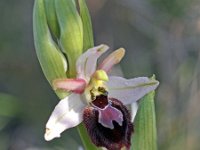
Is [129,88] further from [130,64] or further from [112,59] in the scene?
[130,64]

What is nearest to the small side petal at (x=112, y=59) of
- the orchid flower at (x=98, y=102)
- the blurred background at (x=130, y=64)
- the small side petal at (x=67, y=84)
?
the orchid flower at (x=98, y=102)

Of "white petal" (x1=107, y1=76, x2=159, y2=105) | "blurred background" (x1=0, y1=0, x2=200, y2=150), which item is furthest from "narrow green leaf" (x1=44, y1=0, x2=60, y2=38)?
"blurred background" (x1=0, y1=0, x2=200, y2=150)

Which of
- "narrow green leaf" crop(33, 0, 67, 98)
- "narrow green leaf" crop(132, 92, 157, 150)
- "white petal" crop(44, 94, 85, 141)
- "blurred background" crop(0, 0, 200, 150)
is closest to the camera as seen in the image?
"white petal" crop(44, 94, 85, 141)

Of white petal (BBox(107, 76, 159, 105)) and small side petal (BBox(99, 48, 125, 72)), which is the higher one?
small side petal (BBox(99, 48, 125, 72))

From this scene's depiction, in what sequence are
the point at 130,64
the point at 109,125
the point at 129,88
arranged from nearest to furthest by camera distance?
the point at 109,125
the point at 129,88
the point at 130,64

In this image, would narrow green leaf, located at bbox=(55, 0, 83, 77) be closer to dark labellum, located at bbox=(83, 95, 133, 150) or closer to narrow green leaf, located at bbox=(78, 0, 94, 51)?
narrow green leaf, located at bbox=(78, 0, 94, 51)

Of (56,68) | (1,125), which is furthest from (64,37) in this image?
(1,125)

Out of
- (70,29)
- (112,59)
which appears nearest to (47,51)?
(70,29)
